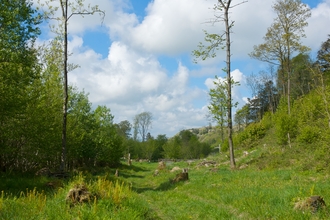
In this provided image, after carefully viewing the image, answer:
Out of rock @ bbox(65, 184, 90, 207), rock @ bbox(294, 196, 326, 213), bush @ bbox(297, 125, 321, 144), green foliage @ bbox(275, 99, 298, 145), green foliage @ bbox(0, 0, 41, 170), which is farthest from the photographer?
green foliage @ bbox(275, 99, 298, 145)

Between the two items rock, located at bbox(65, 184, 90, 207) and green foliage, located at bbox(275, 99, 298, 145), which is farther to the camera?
green foliage, located at bbox(275, 99, 298, 145)

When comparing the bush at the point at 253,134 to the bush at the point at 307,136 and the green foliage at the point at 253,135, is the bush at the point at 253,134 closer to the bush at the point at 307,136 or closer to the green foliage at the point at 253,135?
the green foliage at the point at 253,135

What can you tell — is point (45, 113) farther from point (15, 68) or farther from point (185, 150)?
point (185, 150)

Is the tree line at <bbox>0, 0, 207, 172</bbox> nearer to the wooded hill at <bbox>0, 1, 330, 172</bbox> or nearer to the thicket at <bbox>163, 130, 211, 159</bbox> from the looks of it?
the wooded hill at <bbox>0, 1, 330, 172</bbox>

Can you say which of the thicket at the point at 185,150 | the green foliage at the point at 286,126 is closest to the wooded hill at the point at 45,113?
the green foliage at the point at 286,126

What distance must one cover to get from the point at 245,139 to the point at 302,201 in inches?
1260

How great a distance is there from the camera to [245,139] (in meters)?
38.4

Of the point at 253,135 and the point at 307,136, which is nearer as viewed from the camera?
the point at 307,136

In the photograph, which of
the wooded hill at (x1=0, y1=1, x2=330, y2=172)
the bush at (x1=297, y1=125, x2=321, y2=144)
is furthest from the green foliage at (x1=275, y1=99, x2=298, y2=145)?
the bush at (x1=297, y1=125, x2=321, y2=144)

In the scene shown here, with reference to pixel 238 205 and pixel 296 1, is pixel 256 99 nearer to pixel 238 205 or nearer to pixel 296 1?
pixel 296 1

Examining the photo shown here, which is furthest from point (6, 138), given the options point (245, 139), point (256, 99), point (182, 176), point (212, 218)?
point (256, 99)

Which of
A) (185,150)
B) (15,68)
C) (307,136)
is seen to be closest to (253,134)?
(307,136)

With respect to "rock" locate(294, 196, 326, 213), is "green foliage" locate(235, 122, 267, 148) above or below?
above

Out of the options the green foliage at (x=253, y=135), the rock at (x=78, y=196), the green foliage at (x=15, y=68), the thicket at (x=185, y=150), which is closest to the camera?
the rock at (x=78, y=196)
